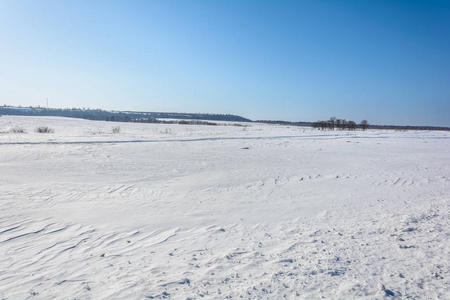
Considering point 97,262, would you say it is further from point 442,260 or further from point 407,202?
point 407,202

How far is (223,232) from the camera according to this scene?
5535 millimetres

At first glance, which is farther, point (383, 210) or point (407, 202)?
point (407, 202)

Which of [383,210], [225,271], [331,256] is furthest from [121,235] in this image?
[383,210]

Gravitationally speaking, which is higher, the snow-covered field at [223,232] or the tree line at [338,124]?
the tree line at [338,124]

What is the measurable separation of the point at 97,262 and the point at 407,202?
710 cm

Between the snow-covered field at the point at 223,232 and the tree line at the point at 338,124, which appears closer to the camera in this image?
the snow-covered field at the point at 223,232

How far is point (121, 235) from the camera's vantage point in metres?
5.45

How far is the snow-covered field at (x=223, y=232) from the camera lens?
3.52 metres

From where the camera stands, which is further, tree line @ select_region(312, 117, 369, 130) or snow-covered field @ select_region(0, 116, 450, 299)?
tree line @ select_region(312, 117, 369, 130)

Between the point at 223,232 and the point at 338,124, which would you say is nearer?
the point at 223,232

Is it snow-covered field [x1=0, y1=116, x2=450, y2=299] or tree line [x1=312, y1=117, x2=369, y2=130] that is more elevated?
tree line [x1=312, y1=117, x2=369, y2=130]

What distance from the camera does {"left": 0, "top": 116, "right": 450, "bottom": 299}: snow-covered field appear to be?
352 centimetres

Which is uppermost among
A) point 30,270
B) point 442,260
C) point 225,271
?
point 442,260

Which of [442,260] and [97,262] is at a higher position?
[442,260]
